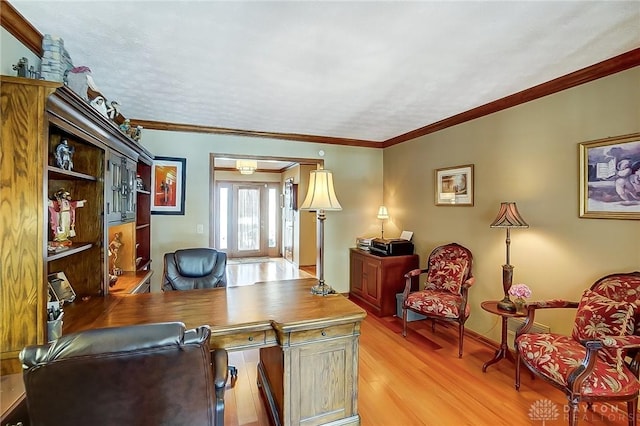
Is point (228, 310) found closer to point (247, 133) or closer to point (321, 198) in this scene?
point (321, 198)

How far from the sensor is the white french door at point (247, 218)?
8320 millimetres

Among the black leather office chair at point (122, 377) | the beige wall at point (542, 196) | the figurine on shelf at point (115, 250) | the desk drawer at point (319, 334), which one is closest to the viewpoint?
the black leather office chair at point (122, 377)

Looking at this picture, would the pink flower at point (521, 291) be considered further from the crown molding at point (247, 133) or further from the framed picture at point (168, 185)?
the framed picture at point (168, 185)

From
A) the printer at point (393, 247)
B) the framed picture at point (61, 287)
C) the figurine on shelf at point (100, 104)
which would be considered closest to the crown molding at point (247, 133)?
the printer at point (393, 247)

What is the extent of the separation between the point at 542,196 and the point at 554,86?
92cm

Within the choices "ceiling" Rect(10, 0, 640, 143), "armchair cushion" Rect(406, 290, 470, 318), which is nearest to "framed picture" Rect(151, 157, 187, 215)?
"ceiling" Rect(10, 0, 640, 143)

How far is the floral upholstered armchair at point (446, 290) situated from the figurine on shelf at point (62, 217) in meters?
3.02

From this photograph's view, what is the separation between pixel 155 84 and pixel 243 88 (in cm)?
73

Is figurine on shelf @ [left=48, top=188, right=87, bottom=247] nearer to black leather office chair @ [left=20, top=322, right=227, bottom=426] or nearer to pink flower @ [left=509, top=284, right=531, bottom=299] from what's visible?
black leather office chair @ [left=20, top=322, right=227, bottom=426]

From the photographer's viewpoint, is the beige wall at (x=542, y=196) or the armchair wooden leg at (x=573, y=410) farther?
the beige wall at (x=542, y=196)

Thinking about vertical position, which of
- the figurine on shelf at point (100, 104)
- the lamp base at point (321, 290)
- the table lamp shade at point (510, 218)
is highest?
the figurine on shelf at point (100, 104)

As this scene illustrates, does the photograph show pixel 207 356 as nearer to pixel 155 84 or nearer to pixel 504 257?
pixel 155 84

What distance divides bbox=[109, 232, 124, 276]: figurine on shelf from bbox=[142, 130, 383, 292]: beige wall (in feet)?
3.05

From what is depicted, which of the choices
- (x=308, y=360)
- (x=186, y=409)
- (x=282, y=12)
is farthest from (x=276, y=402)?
(x=282, y=12)
